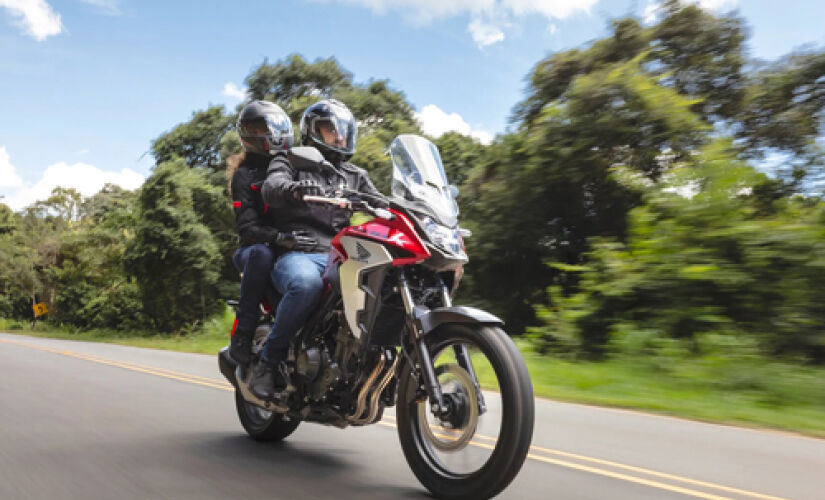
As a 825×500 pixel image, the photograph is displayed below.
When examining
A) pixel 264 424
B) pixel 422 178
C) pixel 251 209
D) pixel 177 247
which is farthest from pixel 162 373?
pixel 177 247

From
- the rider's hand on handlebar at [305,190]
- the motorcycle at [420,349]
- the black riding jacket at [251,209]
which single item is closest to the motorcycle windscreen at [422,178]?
the motorcycle at [420,349]

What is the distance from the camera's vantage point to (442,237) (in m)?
3.38

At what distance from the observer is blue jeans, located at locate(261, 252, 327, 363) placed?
3.94m

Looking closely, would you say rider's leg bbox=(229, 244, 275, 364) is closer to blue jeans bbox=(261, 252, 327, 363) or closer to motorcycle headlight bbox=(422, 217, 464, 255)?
blue jeans bbox=(261, 252, 327, 363)

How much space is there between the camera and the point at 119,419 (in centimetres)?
565

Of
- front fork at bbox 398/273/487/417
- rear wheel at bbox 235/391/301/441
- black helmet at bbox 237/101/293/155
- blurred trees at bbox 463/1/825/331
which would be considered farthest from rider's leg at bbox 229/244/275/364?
blurred trees at bbox 463/1/825/331

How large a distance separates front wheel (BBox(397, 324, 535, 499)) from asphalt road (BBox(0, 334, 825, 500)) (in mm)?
236

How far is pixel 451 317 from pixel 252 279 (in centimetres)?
163

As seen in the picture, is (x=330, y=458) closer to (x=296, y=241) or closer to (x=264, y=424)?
(x=264, y=424)

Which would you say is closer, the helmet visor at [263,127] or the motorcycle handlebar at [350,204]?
the motorcycle handlebar at [350,204]

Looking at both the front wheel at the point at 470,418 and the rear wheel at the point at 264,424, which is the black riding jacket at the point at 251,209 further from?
the front wheel at the point at 470,418

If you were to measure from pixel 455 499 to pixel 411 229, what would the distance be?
123 centimetres

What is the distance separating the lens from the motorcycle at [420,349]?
10.0ft

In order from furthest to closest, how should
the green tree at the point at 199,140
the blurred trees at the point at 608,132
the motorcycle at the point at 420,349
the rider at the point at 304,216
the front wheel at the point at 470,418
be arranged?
the green tree at the point at 199,140, the blurred trees at the point at 608,132, the rider at the point at 304,216, the motorcycle at the point at 420,349, the front wheel at the point at 470,418
